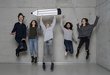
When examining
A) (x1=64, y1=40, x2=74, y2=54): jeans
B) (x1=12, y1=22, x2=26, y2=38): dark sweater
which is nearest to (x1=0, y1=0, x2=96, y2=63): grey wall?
(x1=64, y1=40, x2=74, y2=54): jeans

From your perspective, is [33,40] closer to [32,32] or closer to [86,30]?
[32,32]

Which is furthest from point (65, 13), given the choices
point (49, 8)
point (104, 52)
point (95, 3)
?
point (104, 52)

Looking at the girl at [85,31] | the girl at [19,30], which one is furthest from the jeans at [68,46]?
the girl at [19,30]

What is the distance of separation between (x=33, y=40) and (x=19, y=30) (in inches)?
21.7

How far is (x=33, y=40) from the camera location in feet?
24.7

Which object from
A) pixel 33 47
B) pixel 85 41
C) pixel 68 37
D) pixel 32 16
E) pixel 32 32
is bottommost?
pixel 33 47

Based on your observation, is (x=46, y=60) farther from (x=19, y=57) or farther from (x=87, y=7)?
(x=87, y=7)

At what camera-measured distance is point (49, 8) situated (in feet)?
26.0

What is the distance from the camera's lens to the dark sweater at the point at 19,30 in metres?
7.44

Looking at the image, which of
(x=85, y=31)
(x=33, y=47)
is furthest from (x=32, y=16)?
(x=85, y=31)

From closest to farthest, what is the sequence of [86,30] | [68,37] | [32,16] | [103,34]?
[103,34]
[86,30]
[68,37]
[32,16]

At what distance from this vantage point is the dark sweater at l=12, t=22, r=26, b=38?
744 centimetres

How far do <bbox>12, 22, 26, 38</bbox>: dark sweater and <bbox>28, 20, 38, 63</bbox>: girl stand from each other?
8.3 inches

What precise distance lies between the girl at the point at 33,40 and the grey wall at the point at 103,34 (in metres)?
2.02
